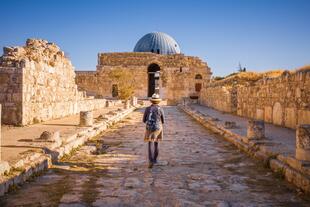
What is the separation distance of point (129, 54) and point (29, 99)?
1341 inches

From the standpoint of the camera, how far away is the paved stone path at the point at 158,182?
438 centimetres

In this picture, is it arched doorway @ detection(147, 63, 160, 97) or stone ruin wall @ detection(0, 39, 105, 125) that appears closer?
stone ruin wall @ detection(0, 39, 105, 125)

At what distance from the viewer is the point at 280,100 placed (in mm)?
11992

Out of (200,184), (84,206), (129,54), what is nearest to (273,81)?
(200,184)

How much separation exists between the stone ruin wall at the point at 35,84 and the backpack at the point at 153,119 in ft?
18.3

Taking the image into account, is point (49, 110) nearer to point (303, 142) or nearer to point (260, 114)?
point (260, 114)

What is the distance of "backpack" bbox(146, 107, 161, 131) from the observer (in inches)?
264

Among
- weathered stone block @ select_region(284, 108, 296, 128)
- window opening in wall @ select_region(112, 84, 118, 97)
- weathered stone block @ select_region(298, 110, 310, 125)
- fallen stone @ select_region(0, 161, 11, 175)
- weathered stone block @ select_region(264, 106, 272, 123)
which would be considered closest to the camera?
fallen stone @ select_region(0, 161, 11, 175)

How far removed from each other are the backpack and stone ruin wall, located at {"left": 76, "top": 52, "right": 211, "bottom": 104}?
37.0 m

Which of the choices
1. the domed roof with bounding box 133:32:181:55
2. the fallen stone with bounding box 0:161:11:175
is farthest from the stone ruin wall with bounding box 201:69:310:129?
the domed roof with bounding box 133:32:181:55

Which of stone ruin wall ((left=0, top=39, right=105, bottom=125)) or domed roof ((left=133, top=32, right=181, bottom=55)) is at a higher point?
domed roof ((left=133, top=32, right=181, bottom=55))

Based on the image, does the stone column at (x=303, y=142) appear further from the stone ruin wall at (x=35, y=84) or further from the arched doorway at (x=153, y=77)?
the arched doorway at (x=153, y=77)

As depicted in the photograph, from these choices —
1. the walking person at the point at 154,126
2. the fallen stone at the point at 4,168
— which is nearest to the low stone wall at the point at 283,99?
the walking person at the point at 154,126

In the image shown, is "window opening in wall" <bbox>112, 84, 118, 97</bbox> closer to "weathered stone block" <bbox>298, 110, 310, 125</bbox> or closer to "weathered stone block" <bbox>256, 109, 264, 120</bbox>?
"weathered stone block" <bbox>256, 109, 264, 120</bbox>
